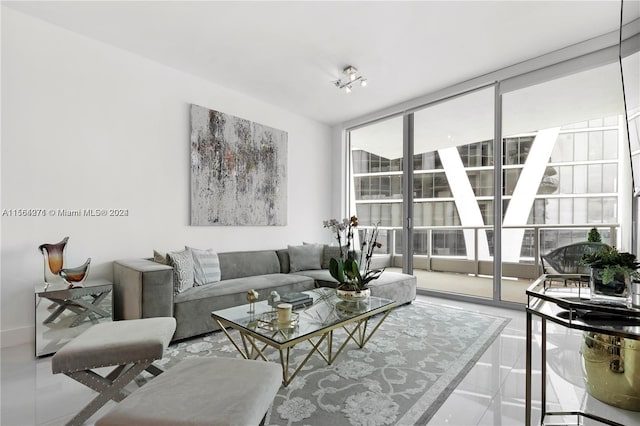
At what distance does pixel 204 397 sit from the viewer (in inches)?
42.7

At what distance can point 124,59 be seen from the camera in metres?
3.25

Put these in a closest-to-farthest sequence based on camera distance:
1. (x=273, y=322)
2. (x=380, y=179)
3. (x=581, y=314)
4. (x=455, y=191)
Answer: (x=581, y=314) < (x=273, y=322) < (x=455, y=191) < (x=380, y=179)

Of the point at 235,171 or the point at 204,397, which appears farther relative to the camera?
the point at 235,171

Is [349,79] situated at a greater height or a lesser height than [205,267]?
greater

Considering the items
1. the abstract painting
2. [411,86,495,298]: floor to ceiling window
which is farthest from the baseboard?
[411,86,495,298]: floor to ceiling window

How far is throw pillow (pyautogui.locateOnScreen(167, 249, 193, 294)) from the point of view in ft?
9.38

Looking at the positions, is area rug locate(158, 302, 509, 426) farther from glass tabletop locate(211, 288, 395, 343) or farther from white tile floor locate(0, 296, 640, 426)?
glass tabletop locate(211, 288, 395, 343)

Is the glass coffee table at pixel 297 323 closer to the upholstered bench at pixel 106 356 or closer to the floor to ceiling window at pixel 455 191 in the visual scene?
the upholstered bench at pixel 106 356

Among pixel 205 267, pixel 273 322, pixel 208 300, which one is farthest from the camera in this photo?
pixel 205 267

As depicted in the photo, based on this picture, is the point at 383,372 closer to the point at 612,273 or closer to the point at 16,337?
the point at 612,273

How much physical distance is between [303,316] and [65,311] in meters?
1.92

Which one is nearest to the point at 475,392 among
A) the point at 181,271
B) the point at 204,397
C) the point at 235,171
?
the point at 204,397

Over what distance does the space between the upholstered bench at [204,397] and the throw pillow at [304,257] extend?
2909 millimetres

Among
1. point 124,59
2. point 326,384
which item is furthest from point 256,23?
point 326,384
